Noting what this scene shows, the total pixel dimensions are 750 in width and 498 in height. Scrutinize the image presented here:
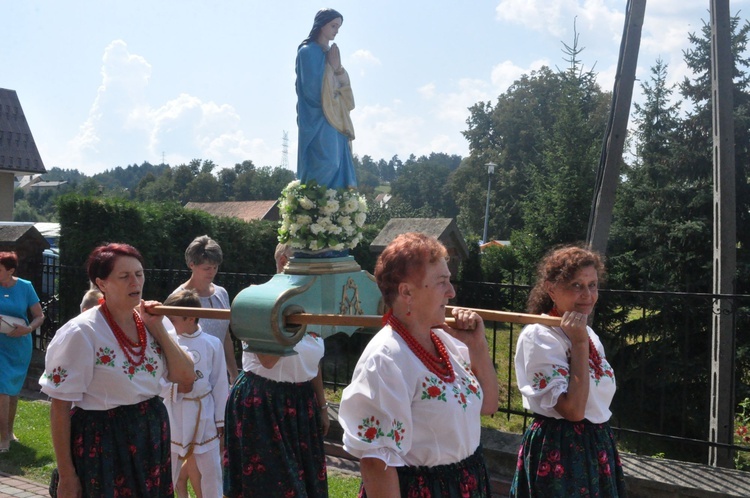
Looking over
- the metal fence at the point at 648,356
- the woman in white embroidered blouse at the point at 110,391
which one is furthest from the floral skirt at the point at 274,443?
the metal fence at the point at 648,356

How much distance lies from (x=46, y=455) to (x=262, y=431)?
3.11m

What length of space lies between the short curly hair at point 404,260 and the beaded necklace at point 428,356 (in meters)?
0.08

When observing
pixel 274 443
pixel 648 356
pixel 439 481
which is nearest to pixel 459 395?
pixel 439 481

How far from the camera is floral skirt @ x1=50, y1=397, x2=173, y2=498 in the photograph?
342 centimetres

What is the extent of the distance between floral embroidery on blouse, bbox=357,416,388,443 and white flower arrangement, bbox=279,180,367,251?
1.96 m

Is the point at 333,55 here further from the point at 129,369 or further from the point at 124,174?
the point at 124,174

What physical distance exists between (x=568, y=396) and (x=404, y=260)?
1089 mm

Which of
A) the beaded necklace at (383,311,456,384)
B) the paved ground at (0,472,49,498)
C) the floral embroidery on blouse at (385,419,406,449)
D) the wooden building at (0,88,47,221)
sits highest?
the wooden building at (0,88,47,221)

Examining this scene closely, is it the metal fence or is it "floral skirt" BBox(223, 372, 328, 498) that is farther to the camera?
the metal fence

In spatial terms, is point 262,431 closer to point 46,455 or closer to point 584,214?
point 46,455

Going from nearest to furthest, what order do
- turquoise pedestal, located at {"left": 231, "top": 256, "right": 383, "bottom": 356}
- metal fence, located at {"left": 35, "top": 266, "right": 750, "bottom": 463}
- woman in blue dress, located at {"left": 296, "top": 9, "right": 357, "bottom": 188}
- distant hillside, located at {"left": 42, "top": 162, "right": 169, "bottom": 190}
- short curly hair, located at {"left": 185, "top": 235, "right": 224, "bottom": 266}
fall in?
turquoise pedestal, located at {"left": 231, "top": 256, "right": 383, "bottom": 356}
woman in blue dress, located at {"left": 296, "top": 9, "right": 357, "bottom": 188}
short curly hair, located at {"left": 185, "top": 235, "right": 224, "bottom": 266}
metal fence, located at {"left": 35, "top": 266, "right": 750, "bottom": 463}
distant hillside, located at {"left": 42, "top": 162, "right": 169, "bottom": 190}

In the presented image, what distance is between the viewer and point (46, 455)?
6.45m

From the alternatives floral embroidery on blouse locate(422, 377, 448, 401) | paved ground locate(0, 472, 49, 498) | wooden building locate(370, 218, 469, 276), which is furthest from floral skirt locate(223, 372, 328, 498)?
wooden building locate(370, 218, 469, 276)

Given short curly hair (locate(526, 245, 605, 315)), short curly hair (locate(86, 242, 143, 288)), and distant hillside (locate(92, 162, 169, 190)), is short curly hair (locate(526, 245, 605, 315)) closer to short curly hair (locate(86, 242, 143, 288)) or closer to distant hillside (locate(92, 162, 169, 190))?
short curly hair (locate(86, 242, 143, 288))
